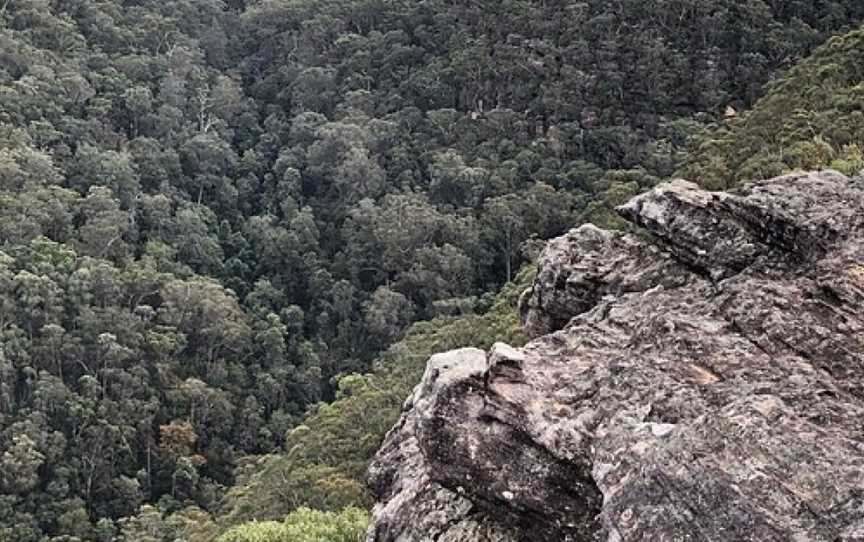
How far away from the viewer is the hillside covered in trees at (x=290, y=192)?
29.4 meters

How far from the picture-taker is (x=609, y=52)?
43.4 m

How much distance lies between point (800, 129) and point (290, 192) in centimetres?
2569

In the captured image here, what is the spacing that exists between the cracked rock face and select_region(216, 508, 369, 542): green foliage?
5686mm

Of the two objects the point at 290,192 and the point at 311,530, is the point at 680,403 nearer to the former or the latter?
the point at 311,530

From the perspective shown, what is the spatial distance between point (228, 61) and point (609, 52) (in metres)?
22.9

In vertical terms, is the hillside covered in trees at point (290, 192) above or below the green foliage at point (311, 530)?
below

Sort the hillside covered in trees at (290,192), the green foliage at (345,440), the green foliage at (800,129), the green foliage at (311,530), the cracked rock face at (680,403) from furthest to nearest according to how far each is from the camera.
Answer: the hillside covered in trees at (290,192) < the green foliage at (345,440) < the green foliage at (800,129) < the green foliage at (311,530) < the cracked rock face at (680,403)

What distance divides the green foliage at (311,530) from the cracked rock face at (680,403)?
5.69 metres

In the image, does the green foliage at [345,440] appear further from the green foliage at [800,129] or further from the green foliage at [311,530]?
the green foliage at [800,129]

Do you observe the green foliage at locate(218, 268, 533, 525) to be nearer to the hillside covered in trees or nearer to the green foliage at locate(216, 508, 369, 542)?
the hillside covered in trees

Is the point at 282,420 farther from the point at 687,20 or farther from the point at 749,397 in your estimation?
the point at 749,397

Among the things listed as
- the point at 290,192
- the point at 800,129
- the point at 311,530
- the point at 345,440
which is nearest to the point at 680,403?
the point at 311,530

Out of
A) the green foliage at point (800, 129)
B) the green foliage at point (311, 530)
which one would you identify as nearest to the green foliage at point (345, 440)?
the green foliage at point (311, 530)

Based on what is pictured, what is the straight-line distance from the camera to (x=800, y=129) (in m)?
24.6
